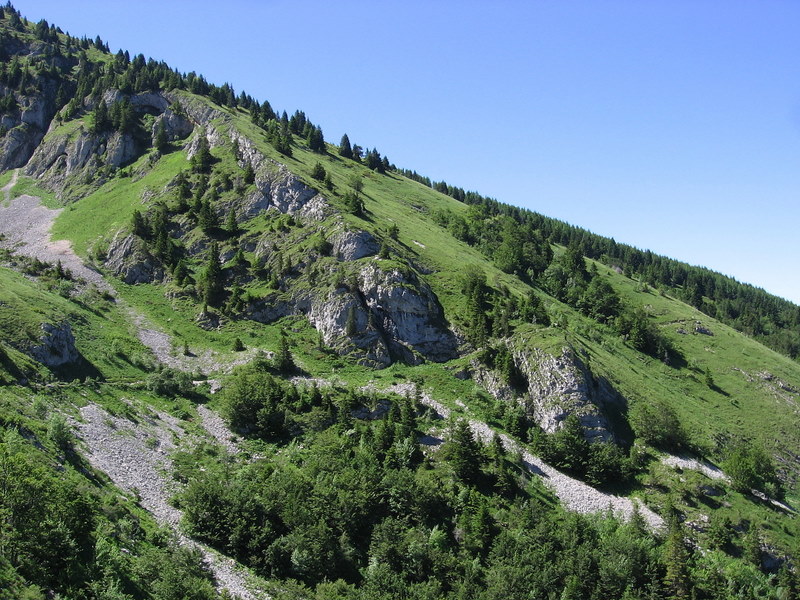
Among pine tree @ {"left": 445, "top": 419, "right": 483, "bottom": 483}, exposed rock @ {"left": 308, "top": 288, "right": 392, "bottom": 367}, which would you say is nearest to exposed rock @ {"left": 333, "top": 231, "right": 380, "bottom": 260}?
exposed rock @ {"left": 308, "top": 288, "right": 392, "bottom": 367}

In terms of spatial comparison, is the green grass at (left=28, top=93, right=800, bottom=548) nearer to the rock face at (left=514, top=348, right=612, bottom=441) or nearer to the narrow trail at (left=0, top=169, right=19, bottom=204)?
the rock face at (left=514, top=348, right=612, bottom=441)

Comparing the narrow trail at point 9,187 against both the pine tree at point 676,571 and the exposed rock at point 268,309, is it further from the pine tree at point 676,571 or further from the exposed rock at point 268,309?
the pine tree at point 676,571

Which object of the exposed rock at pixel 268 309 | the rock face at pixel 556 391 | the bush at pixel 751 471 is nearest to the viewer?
the bush at pixel 751 471

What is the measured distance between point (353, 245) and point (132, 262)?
41.9 m

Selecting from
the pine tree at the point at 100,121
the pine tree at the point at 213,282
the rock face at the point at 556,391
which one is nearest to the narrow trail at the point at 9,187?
the pine tree at the point at 100,121

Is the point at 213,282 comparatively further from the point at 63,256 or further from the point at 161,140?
the point at 161,140

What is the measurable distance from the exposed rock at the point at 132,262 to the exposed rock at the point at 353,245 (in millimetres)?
33392

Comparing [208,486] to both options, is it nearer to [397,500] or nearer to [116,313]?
[397,500]

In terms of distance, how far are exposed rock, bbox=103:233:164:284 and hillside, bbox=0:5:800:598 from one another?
44 cm

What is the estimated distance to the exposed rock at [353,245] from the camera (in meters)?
95.5

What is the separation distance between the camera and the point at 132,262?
100500 millimetres

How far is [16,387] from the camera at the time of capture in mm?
56312

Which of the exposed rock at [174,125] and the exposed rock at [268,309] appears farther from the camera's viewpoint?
the exposed rock at [174,125]

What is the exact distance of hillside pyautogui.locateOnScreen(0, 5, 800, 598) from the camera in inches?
1861
